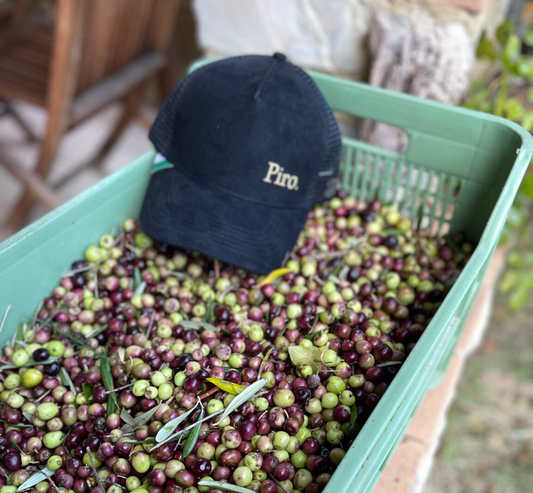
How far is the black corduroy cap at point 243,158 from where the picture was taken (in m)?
1.03

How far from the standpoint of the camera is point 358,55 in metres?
1.64

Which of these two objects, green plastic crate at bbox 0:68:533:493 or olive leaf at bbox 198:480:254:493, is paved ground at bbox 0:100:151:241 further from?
olive leaf at bbox 198:480:254:493

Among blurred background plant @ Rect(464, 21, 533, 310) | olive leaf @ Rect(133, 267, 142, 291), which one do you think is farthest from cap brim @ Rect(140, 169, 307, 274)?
blurred background plant @ Rect(464, 21, 533, 310)

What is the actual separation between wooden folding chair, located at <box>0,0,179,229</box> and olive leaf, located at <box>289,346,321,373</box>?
1219mm

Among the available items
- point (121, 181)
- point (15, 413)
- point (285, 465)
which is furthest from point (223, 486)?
point (121, 181)

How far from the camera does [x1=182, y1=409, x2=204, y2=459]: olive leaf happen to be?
0.80 meters

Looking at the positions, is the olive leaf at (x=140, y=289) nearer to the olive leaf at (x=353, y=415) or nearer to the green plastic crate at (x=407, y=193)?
the green plastic crate at (x=407, y=193)

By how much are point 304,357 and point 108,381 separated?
0.34 meters

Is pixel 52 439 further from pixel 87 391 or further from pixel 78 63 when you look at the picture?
pixel 78 63

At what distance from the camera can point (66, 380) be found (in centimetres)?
96

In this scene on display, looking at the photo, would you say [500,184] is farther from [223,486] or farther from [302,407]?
[223,486]

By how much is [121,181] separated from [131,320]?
305 mm

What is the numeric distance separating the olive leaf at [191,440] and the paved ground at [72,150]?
1706mm

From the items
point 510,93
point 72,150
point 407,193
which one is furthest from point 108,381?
point 72,150
